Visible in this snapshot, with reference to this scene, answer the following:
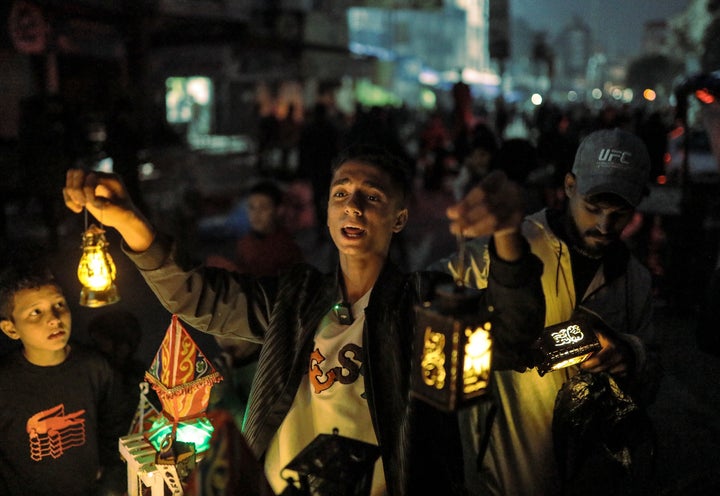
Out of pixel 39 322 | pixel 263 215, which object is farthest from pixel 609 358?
pixel 263 215

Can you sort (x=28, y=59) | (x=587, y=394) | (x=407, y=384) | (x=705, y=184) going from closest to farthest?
(x=407, y=384) → (x=587, y=394) → (x=705, y=184) → (x=28, y=59)

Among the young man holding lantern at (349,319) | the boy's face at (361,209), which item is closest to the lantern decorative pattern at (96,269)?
the young man holding lantern at (349,319)

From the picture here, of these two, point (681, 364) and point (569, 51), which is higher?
point (569, 51)

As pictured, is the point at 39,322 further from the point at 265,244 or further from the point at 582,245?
the point at 582,245

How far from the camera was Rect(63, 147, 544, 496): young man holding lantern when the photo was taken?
2176 mm

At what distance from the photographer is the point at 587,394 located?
104 inches

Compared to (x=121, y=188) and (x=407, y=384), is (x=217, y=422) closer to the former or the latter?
(x=407, y=384)

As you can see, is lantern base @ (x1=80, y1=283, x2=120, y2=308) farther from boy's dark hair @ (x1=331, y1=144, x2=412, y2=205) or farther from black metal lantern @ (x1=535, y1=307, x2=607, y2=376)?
black metal lantern @ (x1=535, y1=307, x2=607, y2=376)

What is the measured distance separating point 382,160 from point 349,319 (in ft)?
1.89

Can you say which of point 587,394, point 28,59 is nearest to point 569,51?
point 28,59

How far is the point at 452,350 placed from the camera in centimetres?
178

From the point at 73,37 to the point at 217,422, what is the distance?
12306 millimetres

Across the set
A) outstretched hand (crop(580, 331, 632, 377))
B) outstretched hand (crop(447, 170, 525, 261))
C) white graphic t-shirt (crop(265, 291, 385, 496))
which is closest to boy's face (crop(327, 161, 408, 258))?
white graphic t-shirt (crop(265, 291, 385, 496))

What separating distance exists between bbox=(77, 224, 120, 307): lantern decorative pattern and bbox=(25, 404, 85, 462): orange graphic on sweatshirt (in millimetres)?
754
